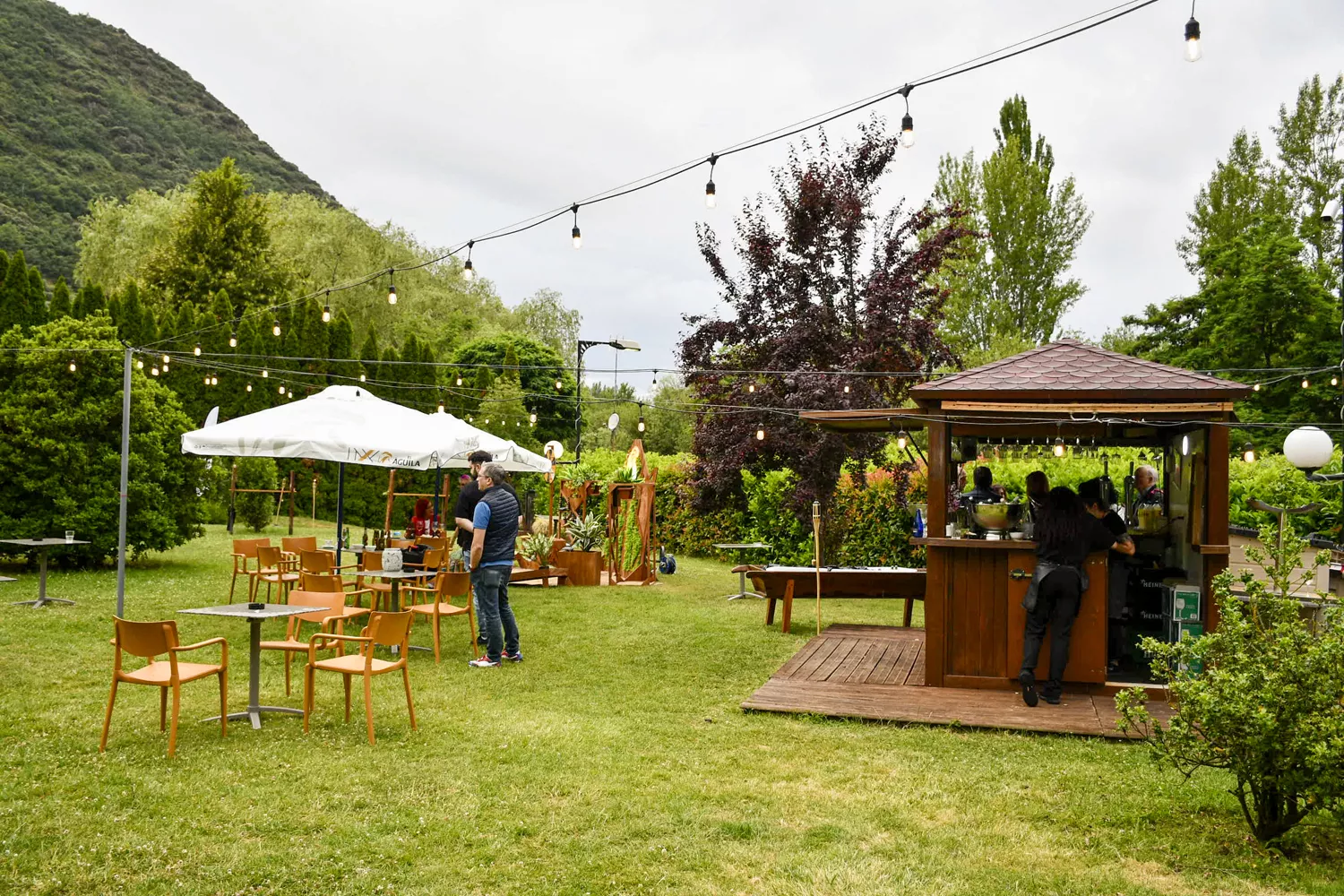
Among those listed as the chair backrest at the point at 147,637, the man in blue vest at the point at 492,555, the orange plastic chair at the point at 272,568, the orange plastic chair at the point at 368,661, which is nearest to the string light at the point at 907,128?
the man in blue vest at the point at 492,555

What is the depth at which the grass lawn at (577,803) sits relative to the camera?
4.12 m

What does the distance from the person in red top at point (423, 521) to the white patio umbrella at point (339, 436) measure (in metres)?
1.91

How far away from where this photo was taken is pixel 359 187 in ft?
188

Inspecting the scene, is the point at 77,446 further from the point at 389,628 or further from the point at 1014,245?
the point at 1014,245

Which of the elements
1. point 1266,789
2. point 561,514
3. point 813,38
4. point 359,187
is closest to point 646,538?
point 561,514

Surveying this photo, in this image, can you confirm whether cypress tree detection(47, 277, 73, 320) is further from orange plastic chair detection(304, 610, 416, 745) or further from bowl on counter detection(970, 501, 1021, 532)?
bowl on counter detection(970, 501, 1021, 532)

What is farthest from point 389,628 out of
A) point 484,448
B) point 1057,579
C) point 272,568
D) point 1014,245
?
point 1014,245

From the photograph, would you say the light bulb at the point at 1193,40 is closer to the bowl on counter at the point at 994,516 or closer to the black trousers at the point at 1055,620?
the black trousers at the point at 1055,620

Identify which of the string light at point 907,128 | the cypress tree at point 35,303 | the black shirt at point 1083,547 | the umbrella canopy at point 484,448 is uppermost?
the cypress tree at point 35,303

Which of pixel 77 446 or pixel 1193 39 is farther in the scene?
pixel 77 446

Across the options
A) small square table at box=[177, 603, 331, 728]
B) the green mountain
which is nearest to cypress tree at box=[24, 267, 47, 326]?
small square table at box=[177, 603, 331, 728]

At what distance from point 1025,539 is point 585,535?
8.65 meters

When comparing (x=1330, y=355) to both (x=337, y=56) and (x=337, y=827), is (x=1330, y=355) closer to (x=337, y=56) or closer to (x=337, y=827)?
(x=337, y=827)

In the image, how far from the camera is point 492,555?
8438 millimetres
